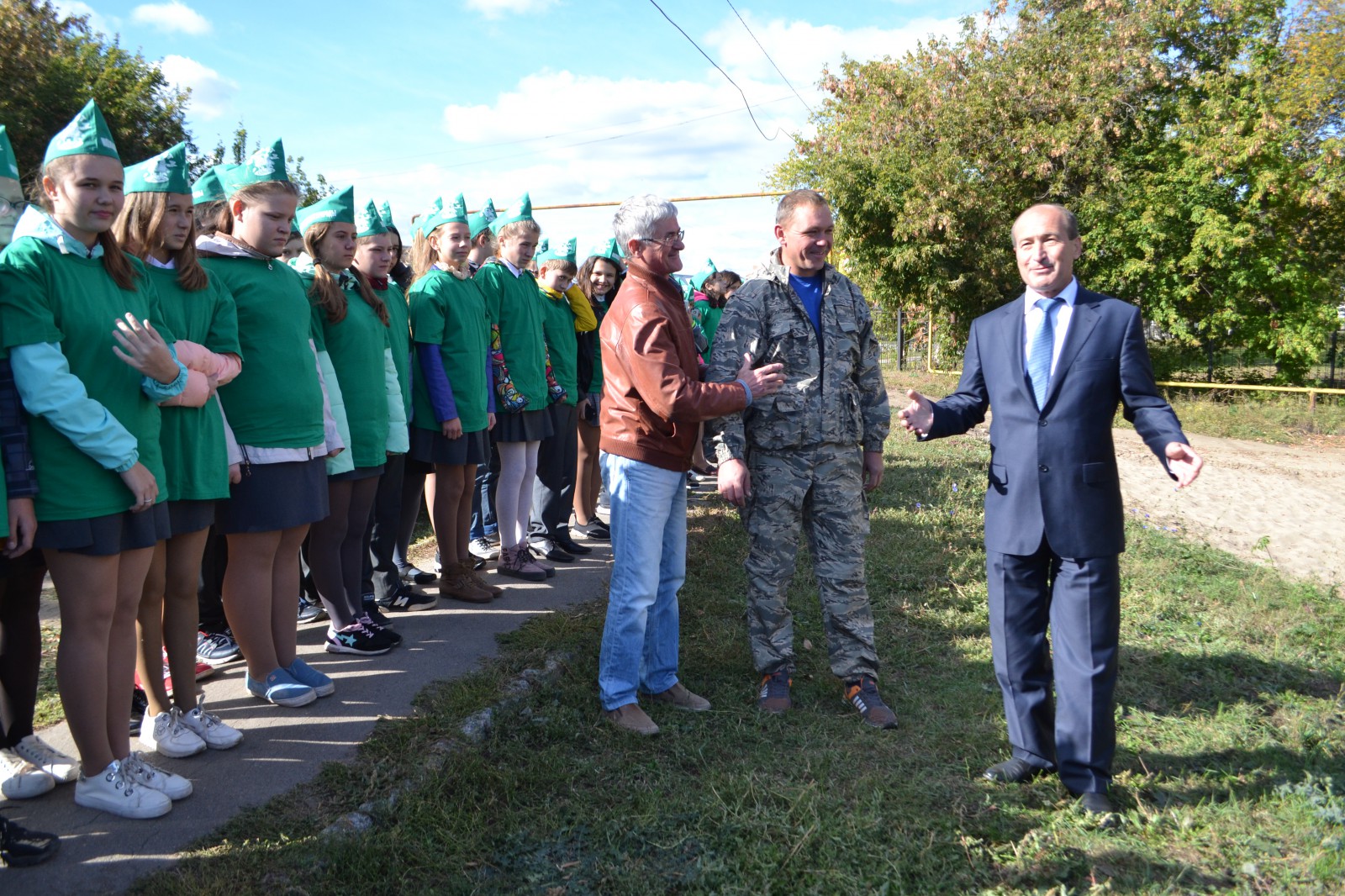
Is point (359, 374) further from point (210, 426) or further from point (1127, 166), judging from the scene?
point (1127, 166)

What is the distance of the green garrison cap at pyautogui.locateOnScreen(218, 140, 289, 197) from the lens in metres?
4.03

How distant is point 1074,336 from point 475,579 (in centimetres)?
375

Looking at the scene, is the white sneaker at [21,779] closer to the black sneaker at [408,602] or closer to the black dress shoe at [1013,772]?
Answer: the black sneaker at [408,602]

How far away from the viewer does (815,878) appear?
3.15 meters

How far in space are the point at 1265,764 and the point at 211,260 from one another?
16.0 feet

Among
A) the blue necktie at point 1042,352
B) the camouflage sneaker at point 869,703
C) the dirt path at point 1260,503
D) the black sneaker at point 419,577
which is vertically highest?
the blue necktie at point 1042,352

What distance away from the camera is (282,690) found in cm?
417

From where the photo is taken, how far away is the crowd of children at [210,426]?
312cm

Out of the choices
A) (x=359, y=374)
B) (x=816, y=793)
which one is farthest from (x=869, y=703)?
(x=359, y=374)

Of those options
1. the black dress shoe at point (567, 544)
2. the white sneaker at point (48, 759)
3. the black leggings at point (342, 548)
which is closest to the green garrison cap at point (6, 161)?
the black leggings at point (342, 548)

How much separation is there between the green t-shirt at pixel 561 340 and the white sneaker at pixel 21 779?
4.27 metres

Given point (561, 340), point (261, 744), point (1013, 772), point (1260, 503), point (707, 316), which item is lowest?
point (1260, 503)

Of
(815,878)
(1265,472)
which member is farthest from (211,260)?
(1265,472)

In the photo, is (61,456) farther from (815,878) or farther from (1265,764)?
(1265,764)
